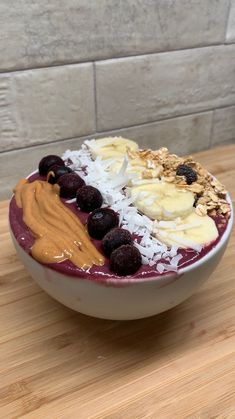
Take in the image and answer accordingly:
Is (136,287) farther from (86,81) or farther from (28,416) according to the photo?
(86,81)

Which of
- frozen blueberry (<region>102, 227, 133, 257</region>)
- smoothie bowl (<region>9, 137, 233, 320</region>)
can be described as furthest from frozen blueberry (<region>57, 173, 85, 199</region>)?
frozen blueberry (<region>102, 227, 133, 257</region>)

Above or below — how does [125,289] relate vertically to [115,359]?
A: above

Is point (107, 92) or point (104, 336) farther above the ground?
point (107, 92)

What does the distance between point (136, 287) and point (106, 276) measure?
1.3 inches

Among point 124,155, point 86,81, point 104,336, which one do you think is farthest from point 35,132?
point 104,336

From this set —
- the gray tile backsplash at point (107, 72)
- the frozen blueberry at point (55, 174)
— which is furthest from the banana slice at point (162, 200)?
the gray tile backsplash at point (107, 72)

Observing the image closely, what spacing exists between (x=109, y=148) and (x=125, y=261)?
0.29m

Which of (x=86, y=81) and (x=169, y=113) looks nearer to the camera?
(x=86, y=81)

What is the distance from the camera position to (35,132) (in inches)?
34.3

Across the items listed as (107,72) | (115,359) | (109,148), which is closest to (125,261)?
(115,359)

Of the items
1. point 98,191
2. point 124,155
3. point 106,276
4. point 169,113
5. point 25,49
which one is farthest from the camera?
point 169,113

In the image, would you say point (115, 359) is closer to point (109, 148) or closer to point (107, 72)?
point (109, 148)

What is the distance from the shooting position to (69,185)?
0.58 m

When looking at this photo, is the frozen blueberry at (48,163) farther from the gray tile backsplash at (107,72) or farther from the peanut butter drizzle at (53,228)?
the gray tile backsplash at (107,72)
